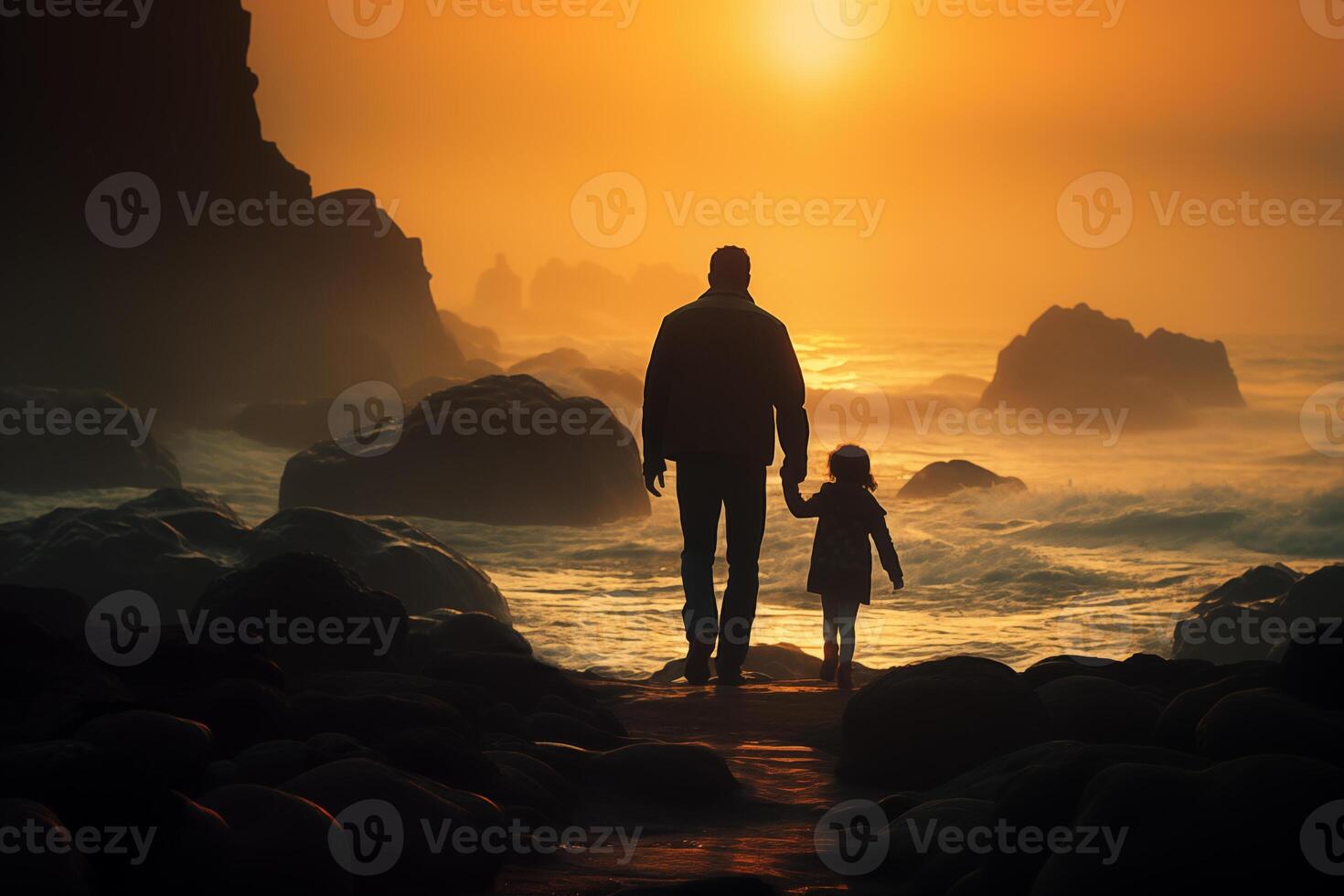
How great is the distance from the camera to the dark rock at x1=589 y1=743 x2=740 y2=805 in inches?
238

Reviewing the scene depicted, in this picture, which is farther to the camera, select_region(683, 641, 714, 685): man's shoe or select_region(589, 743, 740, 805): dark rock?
select_region(683, 641, 714, 685): man's shoe

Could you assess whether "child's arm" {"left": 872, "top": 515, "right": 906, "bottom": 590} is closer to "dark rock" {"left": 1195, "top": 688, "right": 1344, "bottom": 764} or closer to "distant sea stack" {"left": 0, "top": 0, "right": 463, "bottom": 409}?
"dark rock" {"left": 1195, "top": 688, "right": 1344, "bottom": 764}

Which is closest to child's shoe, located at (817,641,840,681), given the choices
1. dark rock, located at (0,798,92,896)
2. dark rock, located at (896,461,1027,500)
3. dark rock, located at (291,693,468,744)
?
dark rock, located at (291,693,468,744)

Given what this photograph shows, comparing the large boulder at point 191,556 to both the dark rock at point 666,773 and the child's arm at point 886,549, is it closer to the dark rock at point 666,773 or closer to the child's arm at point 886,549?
the child's arm at point 886,549

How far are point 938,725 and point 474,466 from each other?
1030 inches

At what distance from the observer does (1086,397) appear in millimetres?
73812

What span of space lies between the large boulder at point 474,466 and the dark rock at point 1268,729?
26954 millimetres

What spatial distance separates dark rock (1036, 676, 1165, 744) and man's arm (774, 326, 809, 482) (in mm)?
2341

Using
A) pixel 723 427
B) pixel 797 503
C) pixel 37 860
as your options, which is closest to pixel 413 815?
pixel 37 860

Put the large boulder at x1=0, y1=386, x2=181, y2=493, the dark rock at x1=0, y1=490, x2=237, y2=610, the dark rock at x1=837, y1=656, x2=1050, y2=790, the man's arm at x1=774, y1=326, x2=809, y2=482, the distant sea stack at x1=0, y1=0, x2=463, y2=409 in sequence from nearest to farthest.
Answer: the dark rock at x1=837, y1=656, x2=1050, y2=790, the man's arm at x1=774, y1=326, x2=809, y2=482, the dark rock at x1=0, y1=490, x2=237, y2=610, the large boulder at x1=0, y1=386, x2=181, y2=493, the distant sea stack at x1=0, y1=0, x2=463, y2=409

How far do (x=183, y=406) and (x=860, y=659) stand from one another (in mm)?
47236

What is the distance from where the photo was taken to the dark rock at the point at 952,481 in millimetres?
→ 36250

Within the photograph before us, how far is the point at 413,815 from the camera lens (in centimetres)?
473

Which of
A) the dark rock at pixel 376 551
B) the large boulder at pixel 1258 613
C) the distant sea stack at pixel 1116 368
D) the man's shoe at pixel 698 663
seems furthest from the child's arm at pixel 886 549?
the distant sea stack at pixel 1116 368
